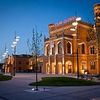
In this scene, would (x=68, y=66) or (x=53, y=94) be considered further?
(x=68, y=66)

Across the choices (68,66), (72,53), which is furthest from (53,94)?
(72,53)

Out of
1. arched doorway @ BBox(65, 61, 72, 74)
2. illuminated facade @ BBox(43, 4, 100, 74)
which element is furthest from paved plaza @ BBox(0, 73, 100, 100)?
arched doorway @ BBox(65, 61, 72, 74)

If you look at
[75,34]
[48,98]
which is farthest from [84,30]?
[48,98]

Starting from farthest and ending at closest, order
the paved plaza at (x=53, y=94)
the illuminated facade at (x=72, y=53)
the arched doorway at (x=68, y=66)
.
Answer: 1. the arched doorway at (x=68, y=66)
2. the illuminated facade at (x=72, y=53)
3. the paved plaza at (x=53, y=94)

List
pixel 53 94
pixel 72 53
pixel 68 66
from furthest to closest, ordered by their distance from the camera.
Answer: pixel 72 53 < pixel 68 66 < pixel 53 94

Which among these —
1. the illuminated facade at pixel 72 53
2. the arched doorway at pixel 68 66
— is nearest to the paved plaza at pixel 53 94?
the illuminated facade at pixel 72 53

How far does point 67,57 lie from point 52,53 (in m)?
6.70

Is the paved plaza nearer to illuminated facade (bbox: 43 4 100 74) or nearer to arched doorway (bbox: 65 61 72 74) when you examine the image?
illuminated facade (bbox: 43 4 100 74)

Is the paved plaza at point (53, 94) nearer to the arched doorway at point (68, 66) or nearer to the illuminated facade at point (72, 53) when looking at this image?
the illuminated facade at point (72, 53)

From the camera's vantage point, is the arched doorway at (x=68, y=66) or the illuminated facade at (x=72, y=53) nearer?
the illuminated facade at (x=72, y=53)

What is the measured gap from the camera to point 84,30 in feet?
228

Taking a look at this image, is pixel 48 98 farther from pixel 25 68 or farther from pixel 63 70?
pixel 25 68

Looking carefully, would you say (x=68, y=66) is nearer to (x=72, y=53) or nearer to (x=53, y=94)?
(x=72, y=53)

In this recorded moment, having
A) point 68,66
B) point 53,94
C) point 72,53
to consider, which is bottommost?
point 53,94
